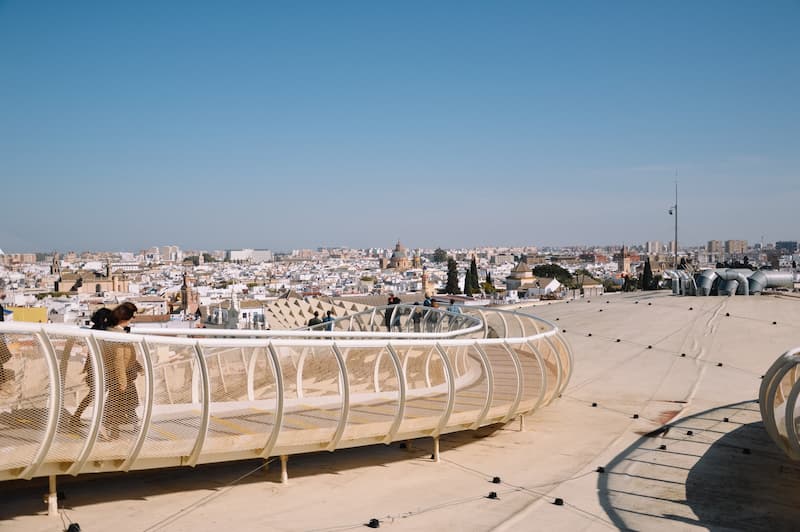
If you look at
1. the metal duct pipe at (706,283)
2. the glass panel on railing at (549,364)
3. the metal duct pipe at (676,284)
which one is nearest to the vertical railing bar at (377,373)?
the glass panel on railing at (549,364)

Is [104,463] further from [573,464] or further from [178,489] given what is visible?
[573,464]

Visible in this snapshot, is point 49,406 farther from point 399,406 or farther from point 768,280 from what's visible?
point 768,280

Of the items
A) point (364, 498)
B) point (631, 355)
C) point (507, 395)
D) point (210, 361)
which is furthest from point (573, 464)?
point (631, 355)

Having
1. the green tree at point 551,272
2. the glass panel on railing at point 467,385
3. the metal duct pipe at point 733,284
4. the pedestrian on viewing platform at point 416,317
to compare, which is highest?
the metal duct pipe at point 733,284

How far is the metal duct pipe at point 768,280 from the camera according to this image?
2643 centimetres

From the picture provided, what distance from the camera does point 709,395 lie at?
1430cm

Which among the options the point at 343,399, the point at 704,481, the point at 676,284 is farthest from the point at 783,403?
the point at 676,284

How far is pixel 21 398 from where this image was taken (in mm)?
6414

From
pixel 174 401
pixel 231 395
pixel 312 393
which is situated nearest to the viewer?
pixel 174 401

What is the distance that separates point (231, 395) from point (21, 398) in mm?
2163

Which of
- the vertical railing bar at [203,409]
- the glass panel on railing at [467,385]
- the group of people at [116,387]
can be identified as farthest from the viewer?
the glass panel on railing at [467,385]

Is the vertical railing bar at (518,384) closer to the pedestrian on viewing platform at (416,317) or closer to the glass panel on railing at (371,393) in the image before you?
the glass panel on railing at (371,393)

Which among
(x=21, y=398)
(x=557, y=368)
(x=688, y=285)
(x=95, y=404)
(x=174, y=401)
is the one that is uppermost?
(x=688, y=285)

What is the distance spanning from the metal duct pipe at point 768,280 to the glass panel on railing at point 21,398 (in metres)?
25.7
